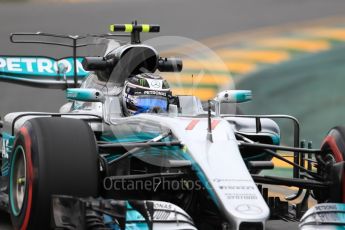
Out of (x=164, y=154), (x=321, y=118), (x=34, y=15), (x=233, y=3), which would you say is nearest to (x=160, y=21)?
(x=233, y=3)

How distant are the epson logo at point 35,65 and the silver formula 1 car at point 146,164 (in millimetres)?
1964

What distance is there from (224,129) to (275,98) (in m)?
6.90

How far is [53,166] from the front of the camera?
5.54m

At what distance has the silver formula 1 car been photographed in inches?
205

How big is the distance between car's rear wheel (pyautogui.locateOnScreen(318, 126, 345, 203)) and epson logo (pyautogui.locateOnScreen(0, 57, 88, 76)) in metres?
3.95

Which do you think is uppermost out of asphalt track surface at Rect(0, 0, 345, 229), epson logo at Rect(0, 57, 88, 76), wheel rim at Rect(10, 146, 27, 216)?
asphalt track surface at Rect(0, 0, 345, 229)

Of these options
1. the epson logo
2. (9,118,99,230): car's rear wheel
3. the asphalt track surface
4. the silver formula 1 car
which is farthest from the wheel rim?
the asphalt track surface

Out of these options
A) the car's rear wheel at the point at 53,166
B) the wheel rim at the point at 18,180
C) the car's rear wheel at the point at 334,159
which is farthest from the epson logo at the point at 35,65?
the car's rear wheel at the point at 334,159

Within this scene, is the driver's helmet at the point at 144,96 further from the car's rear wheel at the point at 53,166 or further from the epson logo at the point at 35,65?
the epson logo at the point at 35,65

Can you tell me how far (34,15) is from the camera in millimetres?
16312

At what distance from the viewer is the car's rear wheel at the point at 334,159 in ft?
20.3

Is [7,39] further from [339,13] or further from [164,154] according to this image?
[164,154]

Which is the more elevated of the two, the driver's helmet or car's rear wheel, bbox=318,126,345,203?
the driver's helmet

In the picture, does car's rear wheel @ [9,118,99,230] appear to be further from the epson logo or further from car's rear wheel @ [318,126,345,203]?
the epson logo
